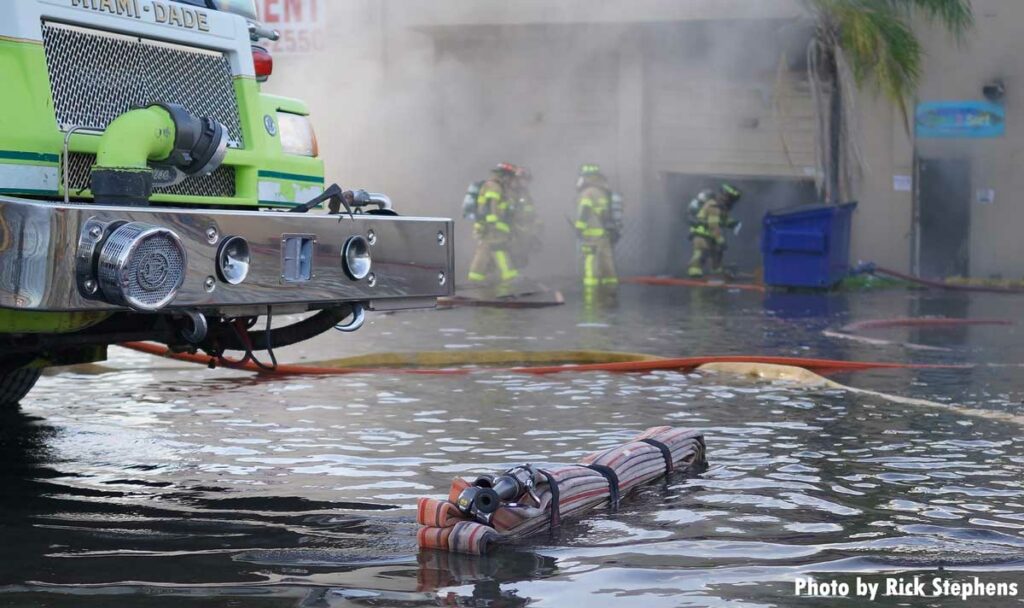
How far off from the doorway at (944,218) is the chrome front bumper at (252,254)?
15.2 metres

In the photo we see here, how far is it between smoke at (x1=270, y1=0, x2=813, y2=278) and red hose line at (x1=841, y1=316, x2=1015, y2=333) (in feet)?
25.0

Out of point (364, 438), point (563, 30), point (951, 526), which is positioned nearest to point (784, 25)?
point (563, 30)

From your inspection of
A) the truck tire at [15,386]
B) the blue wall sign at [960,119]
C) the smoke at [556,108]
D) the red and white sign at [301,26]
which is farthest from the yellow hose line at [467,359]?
the blue wall sign at [960,119]

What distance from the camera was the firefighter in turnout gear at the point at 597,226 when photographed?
17.3m

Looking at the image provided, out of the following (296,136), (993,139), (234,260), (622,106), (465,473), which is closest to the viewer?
(234,260)

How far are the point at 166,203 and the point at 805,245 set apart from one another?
12470mm

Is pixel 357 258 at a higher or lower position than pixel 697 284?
higher

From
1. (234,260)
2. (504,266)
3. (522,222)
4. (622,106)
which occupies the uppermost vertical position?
(622,106)

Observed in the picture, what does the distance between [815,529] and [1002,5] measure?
1611cm

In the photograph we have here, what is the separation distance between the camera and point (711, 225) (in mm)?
18438

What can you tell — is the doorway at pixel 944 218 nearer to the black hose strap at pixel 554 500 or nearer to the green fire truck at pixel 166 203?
the green fire truck at pixel 166 203

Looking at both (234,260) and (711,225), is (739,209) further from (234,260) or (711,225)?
(234,260)

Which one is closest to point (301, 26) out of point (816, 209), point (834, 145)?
point (816, 209)

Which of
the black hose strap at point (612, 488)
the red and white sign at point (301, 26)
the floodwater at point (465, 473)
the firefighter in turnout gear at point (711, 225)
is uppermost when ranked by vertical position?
the red and white sign at point (301, 26)
